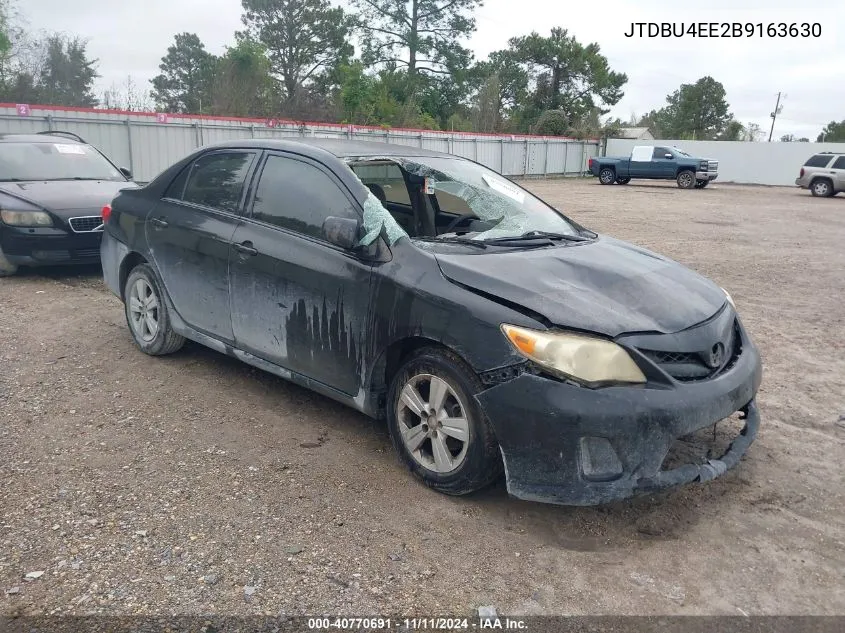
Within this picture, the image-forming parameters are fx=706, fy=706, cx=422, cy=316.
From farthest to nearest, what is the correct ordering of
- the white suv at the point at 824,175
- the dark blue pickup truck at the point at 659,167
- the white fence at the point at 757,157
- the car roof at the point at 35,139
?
the white fence at the point at 757,157 → the dark blue pickup truck at the point at 659,167 → the white suv at the point at 824,175 → the car roof at the point at 35,139

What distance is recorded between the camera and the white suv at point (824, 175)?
85.8 feet

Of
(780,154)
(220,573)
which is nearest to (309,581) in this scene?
(220,573)

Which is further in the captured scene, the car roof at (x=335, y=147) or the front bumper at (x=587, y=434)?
the car roof at (x=335, y=147)

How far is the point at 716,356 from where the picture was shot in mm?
3320

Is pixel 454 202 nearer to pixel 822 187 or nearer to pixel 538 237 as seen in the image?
pixel 538 237

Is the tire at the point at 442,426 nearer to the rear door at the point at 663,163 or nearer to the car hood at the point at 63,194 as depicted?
the car hood at the point at 63,194

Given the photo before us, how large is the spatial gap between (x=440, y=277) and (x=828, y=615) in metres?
2.05

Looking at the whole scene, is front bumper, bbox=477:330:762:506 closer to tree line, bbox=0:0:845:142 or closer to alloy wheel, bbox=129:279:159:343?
alloy wheel, bbox=129:279:159:343

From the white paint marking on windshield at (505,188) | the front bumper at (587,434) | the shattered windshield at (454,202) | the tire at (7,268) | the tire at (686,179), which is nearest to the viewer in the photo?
the front bumper at (587,434)

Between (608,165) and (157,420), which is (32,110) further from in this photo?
(608,165)

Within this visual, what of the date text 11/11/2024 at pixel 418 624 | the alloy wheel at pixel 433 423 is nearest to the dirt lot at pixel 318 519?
the date text 11/11/2024 at pixel 418 624

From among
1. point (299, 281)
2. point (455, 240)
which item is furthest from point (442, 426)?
point (299, 281)

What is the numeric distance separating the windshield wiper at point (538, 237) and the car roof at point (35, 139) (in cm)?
754

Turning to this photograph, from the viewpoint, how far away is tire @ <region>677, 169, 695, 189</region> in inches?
1189
